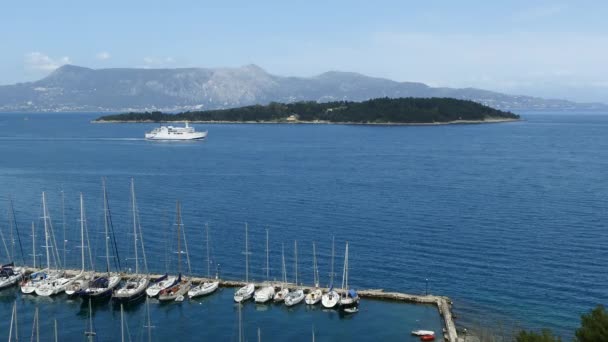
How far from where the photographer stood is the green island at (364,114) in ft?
536

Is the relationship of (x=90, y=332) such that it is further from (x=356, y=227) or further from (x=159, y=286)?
(x=356, y=227)

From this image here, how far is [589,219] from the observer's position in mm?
43969

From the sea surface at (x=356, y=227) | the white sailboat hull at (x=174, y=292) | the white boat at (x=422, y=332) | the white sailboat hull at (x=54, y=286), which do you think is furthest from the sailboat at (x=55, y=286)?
the white boat at (x=422, y=332)

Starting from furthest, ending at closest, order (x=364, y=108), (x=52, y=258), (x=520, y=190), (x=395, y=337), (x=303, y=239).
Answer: (x=364, y=108) → (x=520, y=190) → (x=303, y=239) → (x=52, y=258) → (x=395, y=337)

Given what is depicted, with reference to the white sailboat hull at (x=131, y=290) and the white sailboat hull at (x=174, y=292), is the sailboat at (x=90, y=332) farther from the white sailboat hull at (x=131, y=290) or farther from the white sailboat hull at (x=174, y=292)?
the white sailboat hull at (x=174, y=292)

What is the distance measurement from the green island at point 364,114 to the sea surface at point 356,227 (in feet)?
249

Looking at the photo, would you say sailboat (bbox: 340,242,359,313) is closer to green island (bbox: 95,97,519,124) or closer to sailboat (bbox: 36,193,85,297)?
sailboat (bbox: 36,193,85,297)

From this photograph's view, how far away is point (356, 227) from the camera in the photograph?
42.3m

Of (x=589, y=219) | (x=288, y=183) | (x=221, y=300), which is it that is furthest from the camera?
(x=288, y=183)

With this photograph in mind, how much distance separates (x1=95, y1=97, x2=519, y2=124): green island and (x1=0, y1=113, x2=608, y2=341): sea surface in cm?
7585

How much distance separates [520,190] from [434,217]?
1562cm

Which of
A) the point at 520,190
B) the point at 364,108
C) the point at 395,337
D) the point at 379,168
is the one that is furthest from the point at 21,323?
the point at 364,108

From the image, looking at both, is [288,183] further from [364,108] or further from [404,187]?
[364,108]

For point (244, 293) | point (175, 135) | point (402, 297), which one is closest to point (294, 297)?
point (244, 293)
